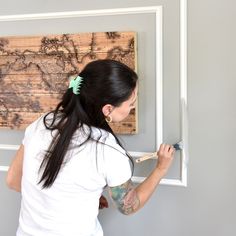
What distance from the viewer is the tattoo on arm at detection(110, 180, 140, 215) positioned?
3.16 ft

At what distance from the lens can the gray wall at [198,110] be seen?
3.97ft

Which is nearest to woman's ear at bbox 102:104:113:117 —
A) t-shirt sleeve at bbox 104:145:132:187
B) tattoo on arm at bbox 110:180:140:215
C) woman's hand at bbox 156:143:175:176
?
t-shirt sleeve at bbox 104:145:132:187

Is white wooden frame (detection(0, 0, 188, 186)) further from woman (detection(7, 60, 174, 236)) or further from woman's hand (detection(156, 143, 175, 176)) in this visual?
woman (detection(7, 60, 174, 236))

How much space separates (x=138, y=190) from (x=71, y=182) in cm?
26

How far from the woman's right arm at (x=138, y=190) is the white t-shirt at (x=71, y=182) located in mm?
38

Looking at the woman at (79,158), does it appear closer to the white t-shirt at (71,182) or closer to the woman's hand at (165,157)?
the white t-shirt at (71,182)

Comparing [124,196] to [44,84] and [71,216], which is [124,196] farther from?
[44,84]

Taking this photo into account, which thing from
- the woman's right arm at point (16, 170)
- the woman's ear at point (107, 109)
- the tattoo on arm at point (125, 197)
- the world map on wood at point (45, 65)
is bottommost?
the tattoo on arm at point (125, 197)

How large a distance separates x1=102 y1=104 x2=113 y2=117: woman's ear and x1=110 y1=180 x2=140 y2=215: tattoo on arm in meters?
0.21

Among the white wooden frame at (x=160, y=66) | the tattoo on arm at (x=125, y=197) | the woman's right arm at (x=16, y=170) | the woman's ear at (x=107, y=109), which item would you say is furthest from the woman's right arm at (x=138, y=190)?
the woman's right arm at (x=16, y=170)

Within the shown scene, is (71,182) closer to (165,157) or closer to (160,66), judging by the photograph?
(165,157)

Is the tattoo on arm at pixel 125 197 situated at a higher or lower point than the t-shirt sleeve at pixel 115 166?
lower

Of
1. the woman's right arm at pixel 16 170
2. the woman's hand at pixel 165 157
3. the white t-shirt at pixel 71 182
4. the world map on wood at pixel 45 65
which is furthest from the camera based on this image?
the world map on wood at pixel 45 65

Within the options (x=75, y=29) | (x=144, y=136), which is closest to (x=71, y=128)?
(x=144, y=136)
